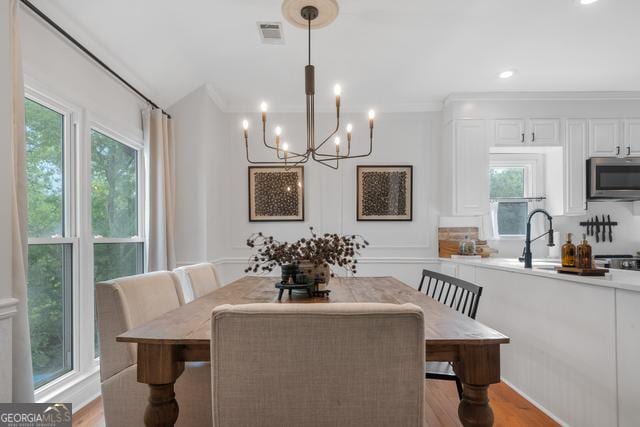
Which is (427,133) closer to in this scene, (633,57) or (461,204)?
(461,204)

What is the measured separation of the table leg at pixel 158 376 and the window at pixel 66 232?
4.36ft

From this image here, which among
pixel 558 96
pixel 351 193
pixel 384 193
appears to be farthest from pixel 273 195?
pixel 558 96

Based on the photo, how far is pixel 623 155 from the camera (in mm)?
3828

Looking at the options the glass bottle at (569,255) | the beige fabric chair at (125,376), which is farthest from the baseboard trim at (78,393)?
the glass bottle at (569,255)

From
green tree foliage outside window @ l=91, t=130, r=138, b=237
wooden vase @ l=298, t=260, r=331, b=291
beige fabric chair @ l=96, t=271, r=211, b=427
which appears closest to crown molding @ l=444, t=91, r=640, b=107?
wooden vase @ l=298, t=260, r=331, b=291

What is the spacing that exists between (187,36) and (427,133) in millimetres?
2715

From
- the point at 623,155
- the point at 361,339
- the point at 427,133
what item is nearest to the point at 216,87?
the point at 427,133

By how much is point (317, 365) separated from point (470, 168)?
3451 mm

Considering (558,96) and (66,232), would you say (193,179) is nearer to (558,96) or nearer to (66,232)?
(66,232)

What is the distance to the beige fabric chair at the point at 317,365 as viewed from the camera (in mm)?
932

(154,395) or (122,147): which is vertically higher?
(122,147)

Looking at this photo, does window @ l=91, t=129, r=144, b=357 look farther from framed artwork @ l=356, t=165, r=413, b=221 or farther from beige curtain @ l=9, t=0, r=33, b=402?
framed artwork @ l=356, t=165, r=413, b=221

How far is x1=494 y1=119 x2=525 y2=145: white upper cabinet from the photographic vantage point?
384cm
